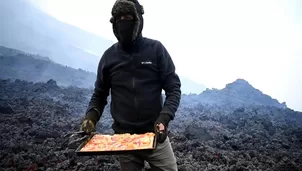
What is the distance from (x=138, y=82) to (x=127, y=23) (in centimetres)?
67

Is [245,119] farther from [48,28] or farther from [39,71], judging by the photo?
[48,28]

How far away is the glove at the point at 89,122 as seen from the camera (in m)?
3.28

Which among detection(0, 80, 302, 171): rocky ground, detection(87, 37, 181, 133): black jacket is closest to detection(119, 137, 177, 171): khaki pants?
detection(87, 37, 181, 133): black jacket

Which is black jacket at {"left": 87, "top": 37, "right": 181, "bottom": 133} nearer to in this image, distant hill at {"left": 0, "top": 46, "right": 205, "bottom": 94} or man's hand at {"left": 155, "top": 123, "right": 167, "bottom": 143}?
man's hand at {"left": 155, "top": 123, "right": 167, "bottom": 143}

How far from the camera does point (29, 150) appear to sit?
8.41 meters

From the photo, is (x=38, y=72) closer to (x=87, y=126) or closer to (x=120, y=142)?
(x=87, y=126)

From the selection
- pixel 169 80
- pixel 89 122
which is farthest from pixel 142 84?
pixel 89 122

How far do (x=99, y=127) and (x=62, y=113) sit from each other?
279 cm

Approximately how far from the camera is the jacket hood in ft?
10.6

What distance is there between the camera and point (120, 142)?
3020 mm

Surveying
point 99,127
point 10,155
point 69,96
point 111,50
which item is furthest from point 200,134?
point 69,96

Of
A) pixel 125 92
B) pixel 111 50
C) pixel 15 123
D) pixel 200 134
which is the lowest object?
pixel 15 123

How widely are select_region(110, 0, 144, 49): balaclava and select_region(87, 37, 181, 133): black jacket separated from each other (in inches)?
4.0

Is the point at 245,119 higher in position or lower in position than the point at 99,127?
higher
